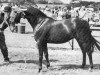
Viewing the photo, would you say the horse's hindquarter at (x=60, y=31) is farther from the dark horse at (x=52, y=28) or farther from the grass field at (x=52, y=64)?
the grass field at (x=52, y=64)

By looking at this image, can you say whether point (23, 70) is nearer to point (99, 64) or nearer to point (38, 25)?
point (38, 25)

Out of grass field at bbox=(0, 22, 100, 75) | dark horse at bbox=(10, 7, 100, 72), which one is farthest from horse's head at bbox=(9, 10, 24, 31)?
grass field at bbox=(0, 22, 100, 75)

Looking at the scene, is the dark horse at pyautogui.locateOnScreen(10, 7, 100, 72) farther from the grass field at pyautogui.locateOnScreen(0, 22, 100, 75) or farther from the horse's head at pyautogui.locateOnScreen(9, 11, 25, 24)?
the grass field at pyautogui.locateOnScreen(0, 22, 100, 75)

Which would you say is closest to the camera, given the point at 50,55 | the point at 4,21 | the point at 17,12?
the point at 17,12

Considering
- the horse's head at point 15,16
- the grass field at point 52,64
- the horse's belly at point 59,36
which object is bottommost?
the grass field at point 52,64

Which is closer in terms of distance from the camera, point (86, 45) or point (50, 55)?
point (86, 45)

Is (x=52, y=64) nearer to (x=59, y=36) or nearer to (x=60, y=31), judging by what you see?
(x=59, y=36)

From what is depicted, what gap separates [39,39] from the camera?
9.00 metres

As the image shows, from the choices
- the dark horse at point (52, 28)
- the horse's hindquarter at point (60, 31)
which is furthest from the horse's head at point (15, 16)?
the horse's hindquarter at point (60, 31)

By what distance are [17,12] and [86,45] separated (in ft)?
8.00


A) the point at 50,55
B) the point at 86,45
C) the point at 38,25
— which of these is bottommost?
the point at 50,55

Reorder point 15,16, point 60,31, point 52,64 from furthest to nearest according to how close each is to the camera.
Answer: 1. point 52,64
2. point 60,31
3. point 15,16

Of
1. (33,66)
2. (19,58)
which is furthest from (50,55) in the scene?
(33,66)

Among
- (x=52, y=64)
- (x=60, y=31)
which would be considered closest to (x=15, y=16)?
(x=60, y=31)
